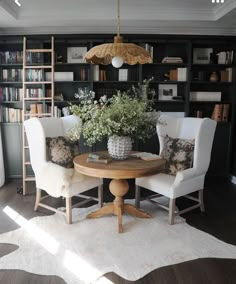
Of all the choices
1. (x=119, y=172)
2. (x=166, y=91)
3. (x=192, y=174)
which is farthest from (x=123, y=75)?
(x=119, y=172)

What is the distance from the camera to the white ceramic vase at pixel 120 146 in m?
3.03

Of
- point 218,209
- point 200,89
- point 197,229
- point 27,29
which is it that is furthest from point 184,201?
point 27,29

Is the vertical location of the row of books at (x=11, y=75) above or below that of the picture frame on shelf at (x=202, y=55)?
below

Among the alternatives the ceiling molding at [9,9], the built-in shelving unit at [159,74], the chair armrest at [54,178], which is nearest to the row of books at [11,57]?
the built-in shelving unit at [159,74]

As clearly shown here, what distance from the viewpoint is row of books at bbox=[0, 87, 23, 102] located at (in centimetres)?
477

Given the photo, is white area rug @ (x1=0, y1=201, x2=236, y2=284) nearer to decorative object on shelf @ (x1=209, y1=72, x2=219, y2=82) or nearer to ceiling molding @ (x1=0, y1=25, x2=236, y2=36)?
decorative object on shelf @ (x1=209, y1=72, x2=219, y2=82)

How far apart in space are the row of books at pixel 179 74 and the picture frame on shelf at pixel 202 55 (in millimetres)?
327

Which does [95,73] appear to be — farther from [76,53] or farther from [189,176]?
[189,176]

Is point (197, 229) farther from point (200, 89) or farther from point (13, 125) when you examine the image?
point (13, 125)

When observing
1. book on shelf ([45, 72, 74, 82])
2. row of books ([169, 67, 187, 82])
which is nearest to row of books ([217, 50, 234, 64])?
row of books ([169, 67, 187, 82])

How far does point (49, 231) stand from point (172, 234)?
128cm

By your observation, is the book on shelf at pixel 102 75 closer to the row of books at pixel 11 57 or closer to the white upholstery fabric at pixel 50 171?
the row of books at pixel 11 57

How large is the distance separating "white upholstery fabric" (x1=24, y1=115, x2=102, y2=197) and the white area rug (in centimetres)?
37

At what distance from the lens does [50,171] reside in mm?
3254
